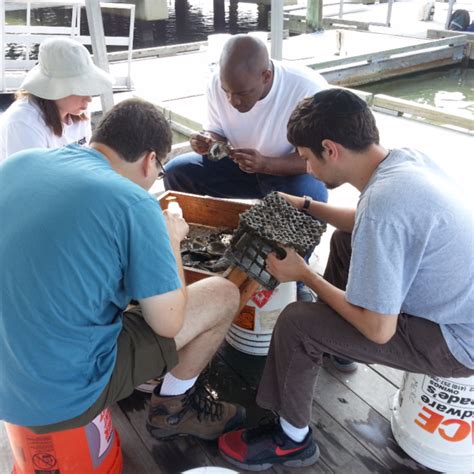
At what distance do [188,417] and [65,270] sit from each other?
2.83ft

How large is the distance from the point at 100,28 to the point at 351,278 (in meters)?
2.63

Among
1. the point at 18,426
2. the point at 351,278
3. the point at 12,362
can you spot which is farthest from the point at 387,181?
the point at 18,426

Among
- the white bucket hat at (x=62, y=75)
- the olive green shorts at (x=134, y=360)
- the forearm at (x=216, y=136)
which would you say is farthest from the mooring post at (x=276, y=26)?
the olive green shorts at (x=134, y=360)

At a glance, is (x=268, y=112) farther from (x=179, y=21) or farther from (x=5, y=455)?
(x=179, y=21)

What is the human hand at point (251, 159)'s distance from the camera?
8.35 feet

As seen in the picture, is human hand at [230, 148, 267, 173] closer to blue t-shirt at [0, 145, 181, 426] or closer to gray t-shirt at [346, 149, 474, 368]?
gray t-shirt at [346, 149, 474, 368]

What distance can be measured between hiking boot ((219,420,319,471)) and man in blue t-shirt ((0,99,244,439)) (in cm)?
48

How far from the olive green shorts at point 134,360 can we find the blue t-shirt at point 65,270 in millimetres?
56

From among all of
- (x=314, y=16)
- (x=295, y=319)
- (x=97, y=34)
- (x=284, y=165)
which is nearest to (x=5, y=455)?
(x=295, y=319)

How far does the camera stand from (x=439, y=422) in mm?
1630

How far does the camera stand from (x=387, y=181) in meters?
1.42

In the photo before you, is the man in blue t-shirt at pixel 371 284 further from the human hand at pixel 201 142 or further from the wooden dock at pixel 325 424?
the human hand at pixel 201 142

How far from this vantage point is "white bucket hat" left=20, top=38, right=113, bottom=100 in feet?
7.12

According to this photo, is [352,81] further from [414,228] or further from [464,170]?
[414,228]
